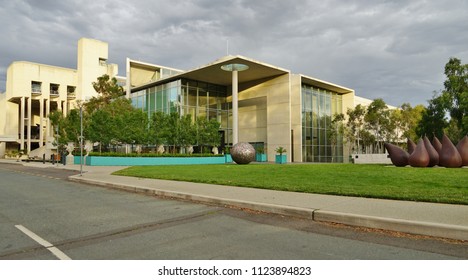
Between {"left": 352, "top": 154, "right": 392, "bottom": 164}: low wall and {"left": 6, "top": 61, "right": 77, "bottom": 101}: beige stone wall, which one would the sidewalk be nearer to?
{"left": 352, "top": 154, "right": 392, "bottom": 164}: low wall

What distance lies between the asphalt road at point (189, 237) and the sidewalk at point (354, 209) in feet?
0.81

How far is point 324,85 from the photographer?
47594 mm

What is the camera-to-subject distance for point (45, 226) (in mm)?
6980

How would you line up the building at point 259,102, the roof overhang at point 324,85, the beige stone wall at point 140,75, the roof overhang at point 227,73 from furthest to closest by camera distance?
the beige stone wall at point 140,75, the roof overhang at point 324,85, the building at point 259,102, the roof overhang at point 227,73

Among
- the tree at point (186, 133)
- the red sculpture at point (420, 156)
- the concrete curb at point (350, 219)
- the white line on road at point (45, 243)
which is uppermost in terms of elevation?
the tree at point (186, 133)

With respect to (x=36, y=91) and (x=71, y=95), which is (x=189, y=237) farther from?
(x=71, y=95)

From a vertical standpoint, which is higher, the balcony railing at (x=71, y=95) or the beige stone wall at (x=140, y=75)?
the balcony railing at (x=71, y=95)

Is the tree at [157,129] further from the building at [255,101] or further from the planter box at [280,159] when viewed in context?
the planter box at [280,159]

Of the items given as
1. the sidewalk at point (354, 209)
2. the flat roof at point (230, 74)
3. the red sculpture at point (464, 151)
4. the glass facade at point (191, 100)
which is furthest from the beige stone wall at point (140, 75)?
the sidewalk at point (354, 209)

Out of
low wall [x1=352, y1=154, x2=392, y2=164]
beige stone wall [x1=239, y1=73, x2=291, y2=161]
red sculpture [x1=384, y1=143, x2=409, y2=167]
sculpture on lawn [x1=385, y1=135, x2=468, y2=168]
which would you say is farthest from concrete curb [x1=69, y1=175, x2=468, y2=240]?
beige stone wall [x1=239, y1=73, x2=291, y2=161]

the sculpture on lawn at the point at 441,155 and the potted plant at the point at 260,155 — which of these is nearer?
the sculpture on lawn at the point at 441,155

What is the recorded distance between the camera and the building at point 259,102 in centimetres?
4147

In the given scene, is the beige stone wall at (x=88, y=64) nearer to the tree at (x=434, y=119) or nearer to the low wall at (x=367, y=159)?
the low wall at (x=367, y=159)

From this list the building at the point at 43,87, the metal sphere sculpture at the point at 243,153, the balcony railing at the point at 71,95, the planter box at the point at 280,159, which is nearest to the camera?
the metal sphere sculpture at the point at 243,153
